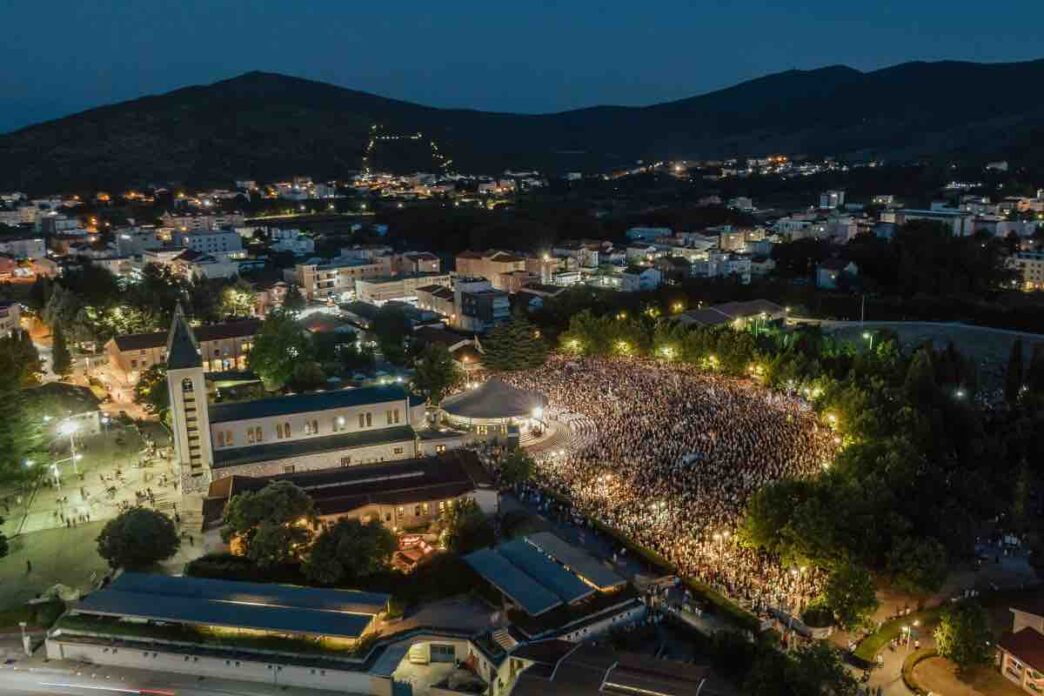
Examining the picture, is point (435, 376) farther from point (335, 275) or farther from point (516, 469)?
point (335, 275)

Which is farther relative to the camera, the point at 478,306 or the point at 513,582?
the point at 478,306

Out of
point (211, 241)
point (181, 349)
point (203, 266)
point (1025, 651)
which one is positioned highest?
point (181, 349)

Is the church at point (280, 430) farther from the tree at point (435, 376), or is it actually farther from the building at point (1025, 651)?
the building at point (1025, 651)

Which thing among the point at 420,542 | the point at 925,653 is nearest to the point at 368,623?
the point at 420,542

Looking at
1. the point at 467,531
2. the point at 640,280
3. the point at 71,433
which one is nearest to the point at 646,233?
the point at 640,280

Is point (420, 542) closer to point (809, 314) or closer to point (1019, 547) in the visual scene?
point (1019, 547)

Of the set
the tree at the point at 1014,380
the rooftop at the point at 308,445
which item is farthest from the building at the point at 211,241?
the tree at the point at 1014,380
